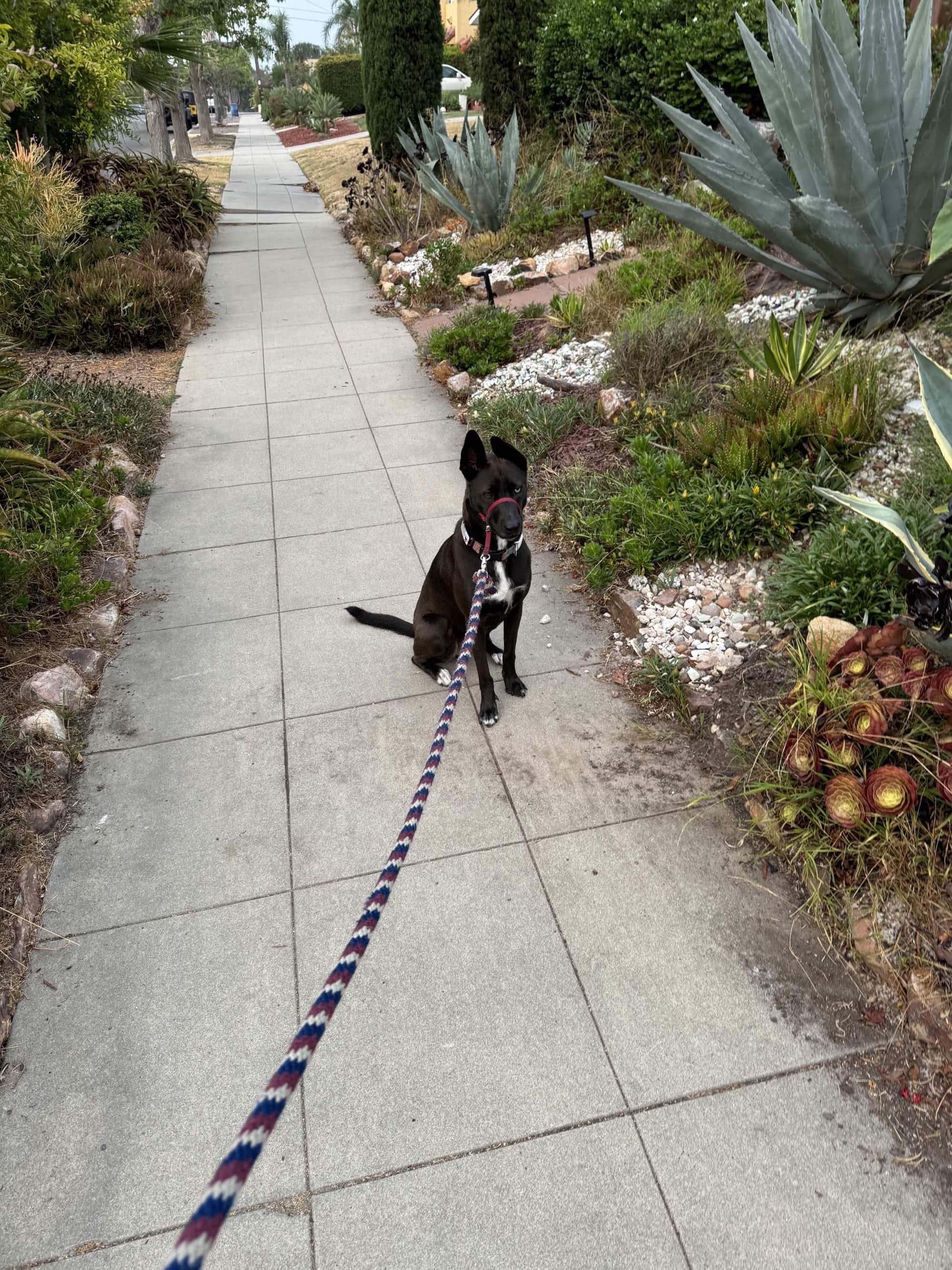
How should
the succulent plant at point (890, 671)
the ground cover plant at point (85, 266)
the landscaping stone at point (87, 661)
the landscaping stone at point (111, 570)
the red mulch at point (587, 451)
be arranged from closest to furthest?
the succulent plant at point (890, 671), the landscaping stone at point (87, 661), the landscaping stone at point (111, 570), the red mulch at point (587, 451), the ground cover plant at point (85, 266)

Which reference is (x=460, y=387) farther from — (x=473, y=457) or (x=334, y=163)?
(x=334, y=163)

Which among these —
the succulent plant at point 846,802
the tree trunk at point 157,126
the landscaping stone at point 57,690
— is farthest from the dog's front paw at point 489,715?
the tree trunk at point 157,126

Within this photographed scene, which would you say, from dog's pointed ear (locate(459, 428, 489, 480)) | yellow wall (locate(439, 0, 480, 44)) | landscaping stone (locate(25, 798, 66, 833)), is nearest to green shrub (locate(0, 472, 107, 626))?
landscaping stone (locate(25, 798, 66, 833))

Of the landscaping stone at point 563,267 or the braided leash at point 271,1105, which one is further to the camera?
the landscaping stone at point 563,267

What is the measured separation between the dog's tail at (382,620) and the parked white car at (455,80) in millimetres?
37231

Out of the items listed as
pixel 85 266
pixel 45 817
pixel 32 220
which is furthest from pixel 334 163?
pixel 45 817

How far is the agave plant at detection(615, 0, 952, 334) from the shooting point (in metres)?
4.50

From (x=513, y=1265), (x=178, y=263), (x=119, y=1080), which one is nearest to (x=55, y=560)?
(x=119, y=1080)

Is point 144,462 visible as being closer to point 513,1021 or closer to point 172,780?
point 172,780

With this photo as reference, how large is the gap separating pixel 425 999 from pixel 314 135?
4147 cm

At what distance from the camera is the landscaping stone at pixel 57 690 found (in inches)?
156

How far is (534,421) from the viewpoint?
6102 millimetres

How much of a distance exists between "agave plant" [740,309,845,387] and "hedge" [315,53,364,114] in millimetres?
45192

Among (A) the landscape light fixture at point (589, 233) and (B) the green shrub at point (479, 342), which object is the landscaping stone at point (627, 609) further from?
(A) the landscape light fixture at point (589, 233)
